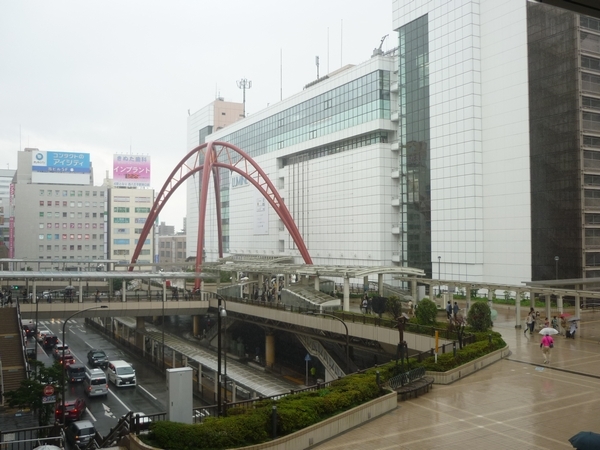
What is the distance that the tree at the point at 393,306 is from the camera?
37.8 metres

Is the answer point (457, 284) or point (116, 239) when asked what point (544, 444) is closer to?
point (457, 284)

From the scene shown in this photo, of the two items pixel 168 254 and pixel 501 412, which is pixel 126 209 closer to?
pixel 168 254

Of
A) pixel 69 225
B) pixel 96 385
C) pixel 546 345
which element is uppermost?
pixel 69 225

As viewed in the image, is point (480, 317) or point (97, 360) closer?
point (480, 317)

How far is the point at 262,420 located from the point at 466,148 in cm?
4831

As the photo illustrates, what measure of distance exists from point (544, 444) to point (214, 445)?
938 cm

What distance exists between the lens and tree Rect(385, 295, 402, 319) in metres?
37.8

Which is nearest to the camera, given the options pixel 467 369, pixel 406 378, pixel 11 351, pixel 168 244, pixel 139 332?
pixel 406 378

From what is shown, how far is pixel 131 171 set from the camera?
130 m

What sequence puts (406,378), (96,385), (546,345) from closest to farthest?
(406,378) < (546,345) < (96,385)

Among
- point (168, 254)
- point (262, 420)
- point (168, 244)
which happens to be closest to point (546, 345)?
point (262, 420)

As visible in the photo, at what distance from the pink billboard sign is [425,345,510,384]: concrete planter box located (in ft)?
374

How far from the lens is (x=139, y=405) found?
3725 centimetres

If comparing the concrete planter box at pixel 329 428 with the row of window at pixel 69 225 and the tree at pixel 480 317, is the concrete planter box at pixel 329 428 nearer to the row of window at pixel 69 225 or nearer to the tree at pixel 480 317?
the tree at pixel 480 317
